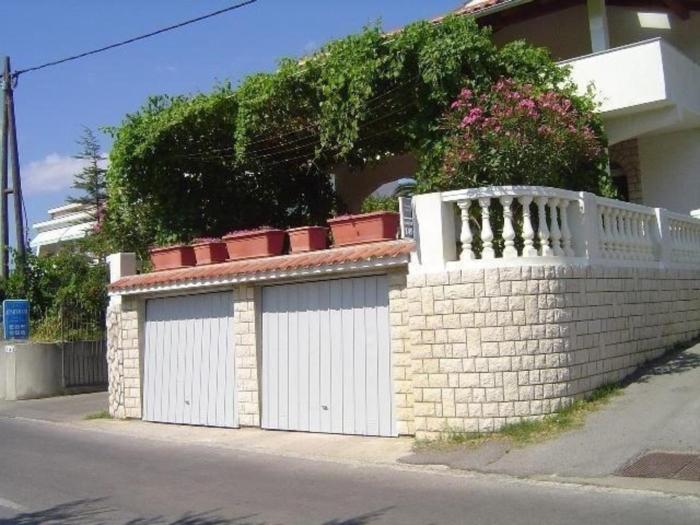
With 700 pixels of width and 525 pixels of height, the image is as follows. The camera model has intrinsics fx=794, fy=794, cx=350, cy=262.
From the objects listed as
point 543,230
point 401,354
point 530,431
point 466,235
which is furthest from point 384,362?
point 543,230

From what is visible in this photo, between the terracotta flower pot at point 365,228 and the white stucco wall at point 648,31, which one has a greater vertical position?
the white stucco wall at point 648,31

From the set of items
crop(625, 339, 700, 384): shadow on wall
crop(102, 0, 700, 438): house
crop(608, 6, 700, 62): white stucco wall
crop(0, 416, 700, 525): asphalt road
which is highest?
crop(608, 6, 700, 62): white stucco wall

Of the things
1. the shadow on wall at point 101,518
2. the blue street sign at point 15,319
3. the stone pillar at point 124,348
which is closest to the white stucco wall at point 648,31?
the stone pillar at point 124,348

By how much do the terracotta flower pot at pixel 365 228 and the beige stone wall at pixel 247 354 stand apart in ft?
5.54

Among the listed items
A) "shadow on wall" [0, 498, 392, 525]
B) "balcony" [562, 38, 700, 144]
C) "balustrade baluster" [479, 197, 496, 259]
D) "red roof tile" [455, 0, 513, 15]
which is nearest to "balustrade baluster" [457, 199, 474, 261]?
"balustrade baluster" [479, 197, 496, 259]

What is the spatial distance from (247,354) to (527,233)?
466cm

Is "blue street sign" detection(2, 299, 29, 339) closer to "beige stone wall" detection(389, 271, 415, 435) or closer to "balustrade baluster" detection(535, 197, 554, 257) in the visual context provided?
"beige stone wall" detection(389, 271, 415, 435)

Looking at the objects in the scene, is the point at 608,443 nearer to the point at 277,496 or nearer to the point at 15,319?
the point at 277,496

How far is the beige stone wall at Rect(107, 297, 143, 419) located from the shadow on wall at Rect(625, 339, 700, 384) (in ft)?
26.4

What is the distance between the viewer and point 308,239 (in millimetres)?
11312

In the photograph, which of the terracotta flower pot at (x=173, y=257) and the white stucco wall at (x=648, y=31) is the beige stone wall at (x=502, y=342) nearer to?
the terracotta flower pot at (x=173, y=257)

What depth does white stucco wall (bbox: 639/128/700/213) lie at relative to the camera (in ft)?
50.0

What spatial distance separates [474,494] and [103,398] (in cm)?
1226

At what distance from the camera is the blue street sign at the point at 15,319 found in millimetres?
19047
